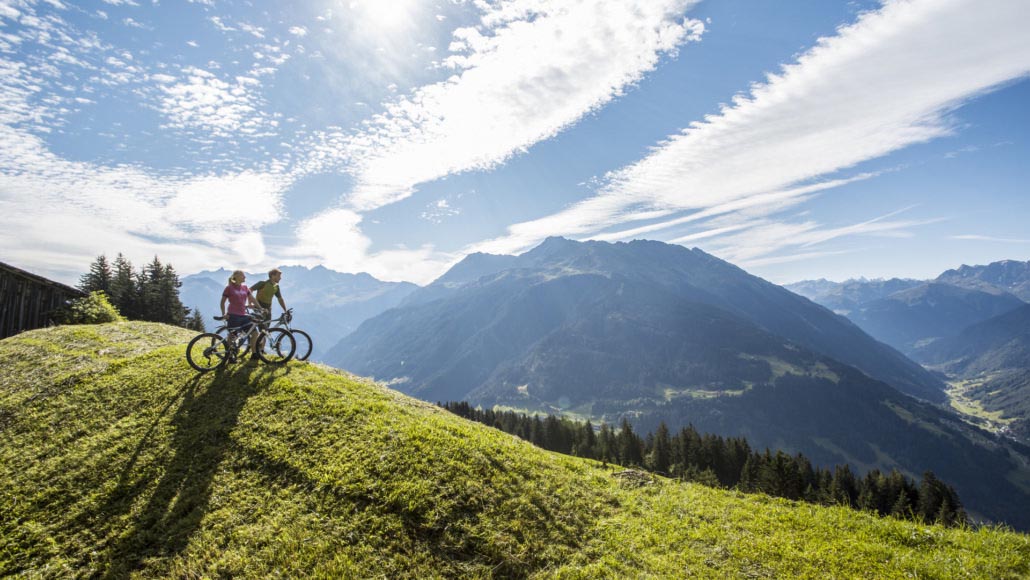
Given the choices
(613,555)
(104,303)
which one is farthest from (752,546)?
(104,303)

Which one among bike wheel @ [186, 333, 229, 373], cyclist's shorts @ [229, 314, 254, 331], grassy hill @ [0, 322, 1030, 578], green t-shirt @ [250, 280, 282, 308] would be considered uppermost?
green t-shirt @ [250, 280, 282, 308]

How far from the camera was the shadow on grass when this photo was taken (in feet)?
28.1

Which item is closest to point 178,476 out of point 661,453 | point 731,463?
point 661,453

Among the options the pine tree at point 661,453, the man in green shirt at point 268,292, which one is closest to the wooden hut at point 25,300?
the man in green shirt at point 268,292

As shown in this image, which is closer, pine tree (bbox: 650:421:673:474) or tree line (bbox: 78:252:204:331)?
tree line (bbox: 78:252:204:331)

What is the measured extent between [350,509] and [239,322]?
1242cm

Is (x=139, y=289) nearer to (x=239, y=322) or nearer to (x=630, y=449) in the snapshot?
(x=239, y=322)

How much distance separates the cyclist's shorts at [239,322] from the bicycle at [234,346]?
0.06 meters

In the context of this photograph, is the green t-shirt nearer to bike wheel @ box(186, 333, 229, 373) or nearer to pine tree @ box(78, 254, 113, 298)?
bike wheel @ box(186, 333, 229, 373)

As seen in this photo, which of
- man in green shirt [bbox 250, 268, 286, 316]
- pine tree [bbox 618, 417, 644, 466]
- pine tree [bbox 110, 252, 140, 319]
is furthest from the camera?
pine tree [bbox 618, 417, 644, 466]

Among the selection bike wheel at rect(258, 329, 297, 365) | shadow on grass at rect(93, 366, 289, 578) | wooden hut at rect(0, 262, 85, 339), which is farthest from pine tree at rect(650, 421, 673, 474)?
wooden hut at rect(0, 262, 85, 339)

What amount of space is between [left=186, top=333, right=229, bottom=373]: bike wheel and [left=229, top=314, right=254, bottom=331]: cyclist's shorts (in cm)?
74

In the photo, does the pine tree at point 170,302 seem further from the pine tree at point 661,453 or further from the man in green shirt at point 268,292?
the pine tree at point 661,453

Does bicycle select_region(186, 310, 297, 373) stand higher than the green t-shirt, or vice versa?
the green t-shirt
